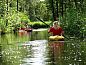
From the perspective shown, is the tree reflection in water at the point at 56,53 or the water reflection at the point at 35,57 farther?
the tree reflection in water at the point at 56,53

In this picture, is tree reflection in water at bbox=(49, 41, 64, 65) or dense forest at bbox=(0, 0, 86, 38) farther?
dense forest at bbox=(0, 0, 86, 38)

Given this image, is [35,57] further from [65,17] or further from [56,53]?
[65,17]

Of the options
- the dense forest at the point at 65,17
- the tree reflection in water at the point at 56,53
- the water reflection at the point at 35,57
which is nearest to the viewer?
the water reflection at the point at 35,57

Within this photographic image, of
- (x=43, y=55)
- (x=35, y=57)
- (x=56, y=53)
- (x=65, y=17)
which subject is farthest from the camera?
(x=65, y=17)

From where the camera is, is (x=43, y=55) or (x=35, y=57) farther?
(x=43, y=55)

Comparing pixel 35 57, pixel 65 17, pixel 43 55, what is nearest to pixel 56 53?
pixel 43 55

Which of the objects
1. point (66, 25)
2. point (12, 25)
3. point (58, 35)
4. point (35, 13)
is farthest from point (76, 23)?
point (35, 13)

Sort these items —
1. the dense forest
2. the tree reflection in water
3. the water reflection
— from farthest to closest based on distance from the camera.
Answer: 1. the dense forest
2. the tree reflection in water
3. the water reflection

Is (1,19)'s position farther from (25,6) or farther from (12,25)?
(25,6)

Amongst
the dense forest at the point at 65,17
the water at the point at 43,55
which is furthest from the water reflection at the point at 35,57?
the dense forest at the point at 65,17

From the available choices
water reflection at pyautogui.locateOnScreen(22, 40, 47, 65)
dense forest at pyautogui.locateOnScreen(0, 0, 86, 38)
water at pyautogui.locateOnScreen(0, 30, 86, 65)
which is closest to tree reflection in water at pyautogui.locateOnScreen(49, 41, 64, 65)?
water at pyautogui.locateOnScreen(0, 30, 86, 65)

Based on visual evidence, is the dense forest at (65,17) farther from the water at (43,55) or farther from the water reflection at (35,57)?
the water reflection at (35,57)

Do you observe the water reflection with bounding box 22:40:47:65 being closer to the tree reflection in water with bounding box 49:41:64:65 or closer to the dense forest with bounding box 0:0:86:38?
the tree reflection in water with bounding box 49:41:64:65

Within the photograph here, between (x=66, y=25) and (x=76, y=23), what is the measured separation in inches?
208
